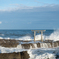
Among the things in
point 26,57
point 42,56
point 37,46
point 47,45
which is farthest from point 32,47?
point 26,57

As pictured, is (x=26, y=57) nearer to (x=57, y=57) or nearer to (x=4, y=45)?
(x=57, y=57)

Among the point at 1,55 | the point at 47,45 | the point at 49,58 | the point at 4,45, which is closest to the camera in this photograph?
the point at 1,55

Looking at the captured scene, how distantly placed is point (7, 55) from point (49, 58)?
9.92ft

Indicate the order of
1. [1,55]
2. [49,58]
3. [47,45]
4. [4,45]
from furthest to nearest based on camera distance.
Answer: [47,45]
[4,45]
[49,58]
[1,55]

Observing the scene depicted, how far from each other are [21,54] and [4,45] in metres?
5.88

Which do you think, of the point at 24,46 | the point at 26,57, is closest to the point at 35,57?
the point at 26,57

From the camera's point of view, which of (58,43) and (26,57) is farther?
(58,43)

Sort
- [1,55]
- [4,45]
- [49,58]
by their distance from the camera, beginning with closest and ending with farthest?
[1,55] < [49,58] < [4,45]

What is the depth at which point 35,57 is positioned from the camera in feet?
32.6

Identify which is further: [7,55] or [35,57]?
[35,57]

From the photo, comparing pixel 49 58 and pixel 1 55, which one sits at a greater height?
pixel 1 55

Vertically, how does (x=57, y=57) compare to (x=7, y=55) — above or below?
below

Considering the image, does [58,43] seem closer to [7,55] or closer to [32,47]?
[32,47]

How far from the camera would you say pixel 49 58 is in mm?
9820
